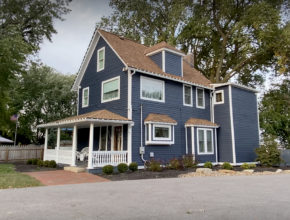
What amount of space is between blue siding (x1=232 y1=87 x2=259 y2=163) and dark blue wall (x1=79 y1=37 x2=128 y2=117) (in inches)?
322

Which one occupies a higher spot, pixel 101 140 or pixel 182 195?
A: pixel 101 140

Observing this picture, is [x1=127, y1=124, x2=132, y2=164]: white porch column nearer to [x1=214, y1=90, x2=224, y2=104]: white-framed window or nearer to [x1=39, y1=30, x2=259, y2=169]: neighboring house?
[x1=39, y1=30, x2=259, y2=169]: neighboring house

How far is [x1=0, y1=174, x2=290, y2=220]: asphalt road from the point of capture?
491 cm

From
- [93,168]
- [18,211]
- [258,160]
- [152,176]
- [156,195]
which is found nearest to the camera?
[18,211]

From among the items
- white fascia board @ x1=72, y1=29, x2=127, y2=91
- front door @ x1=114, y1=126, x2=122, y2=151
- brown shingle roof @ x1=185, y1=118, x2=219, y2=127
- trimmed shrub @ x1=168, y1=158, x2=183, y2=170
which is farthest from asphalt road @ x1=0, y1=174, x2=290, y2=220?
white fascia board @ x1=72, y1=29, x2=127, y2=91

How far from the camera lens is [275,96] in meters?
29.4

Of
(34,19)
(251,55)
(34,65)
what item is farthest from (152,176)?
(251,55)

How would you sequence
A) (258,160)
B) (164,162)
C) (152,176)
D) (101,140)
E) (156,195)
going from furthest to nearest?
(258,160), (101,140), (164,162), (152,176), (156,195)

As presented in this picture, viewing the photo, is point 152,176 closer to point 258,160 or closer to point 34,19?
point 258,160

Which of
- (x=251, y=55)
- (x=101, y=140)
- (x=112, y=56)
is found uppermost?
(x=251, y=55)

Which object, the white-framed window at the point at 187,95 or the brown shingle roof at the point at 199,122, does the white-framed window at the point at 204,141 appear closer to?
the brown shingle roof at the point at 199,122

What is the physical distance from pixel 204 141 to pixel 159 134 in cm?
387

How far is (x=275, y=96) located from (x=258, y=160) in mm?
14250

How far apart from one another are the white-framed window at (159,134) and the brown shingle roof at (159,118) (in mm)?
237
